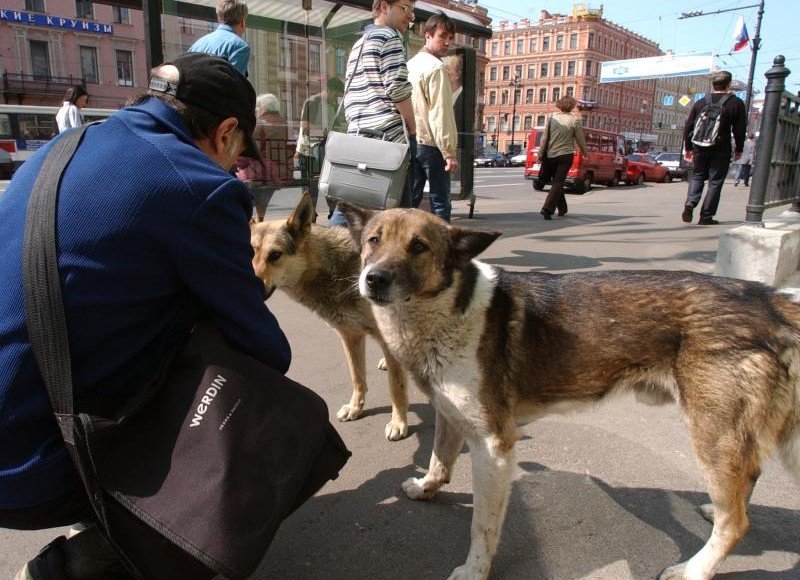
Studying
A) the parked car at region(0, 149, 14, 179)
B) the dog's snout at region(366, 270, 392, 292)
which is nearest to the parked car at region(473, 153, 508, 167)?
the parked car at region(0, 149, 14, 179)

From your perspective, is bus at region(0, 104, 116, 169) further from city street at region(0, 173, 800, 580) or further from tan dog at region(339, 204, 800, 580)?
tan dog at region(339, 204, 800, 580)

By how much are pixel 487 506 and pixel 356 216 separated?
140 centimetres

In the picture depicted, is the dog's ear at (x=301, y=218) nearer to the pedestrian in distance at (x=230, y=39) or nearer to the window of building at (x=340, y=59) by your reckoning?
the pedestrian in distance at (x=230, y=39)

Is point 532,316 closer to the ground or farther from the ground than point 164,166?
closer to the ground

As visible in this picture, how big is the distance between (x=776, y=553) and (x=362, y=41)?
409 centimetres

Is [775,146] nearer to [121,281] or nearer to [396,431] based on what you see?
[396,431]

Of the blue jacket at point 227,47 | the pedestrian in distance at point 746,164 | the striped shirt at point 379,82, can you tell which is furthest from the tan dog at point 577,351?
the pedestrian in distance at point 746,164

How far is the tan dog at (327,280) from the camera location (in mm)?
3094

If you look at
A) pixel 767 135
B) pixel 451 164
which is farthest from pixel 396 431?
pixel 767 135

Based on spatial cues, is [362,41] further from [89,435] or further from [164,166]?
[89,435]

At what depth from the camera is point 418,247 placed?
2.26 metres

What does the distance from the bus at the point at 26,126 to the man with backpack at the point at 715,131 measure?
22.5m

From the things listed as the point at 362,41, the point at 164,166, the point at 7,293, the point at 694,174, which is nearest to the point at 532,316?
the point at 164,166

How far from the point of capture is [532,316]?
2.27m
